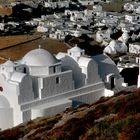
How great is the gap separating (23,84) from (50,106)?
1846 millimetres

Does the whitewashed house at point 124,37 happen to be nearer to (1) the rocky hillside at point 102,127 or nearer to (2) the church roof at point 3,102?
(2) the church roof at point 3,102

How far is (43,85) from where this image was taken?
86.5 feet

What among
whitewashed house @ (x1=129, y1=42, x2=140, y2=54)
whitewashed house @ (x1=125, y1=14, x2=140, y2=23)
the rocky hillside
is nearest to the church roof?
the rocky hillside

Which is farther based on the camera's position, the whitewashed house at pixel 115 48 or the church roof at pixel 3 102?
the whitewashed house at pixel 115 48

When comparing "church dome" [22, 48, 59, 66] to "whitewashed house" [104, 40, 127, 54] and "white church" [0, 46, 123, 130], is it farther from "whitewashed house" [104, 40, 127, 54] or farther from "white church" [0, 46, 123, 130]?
"whitewashed house" [104, 40, 127, 54]

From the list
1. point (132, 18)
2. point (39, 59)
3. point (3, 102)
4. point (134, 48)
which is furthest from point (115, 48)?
point (3, 102)

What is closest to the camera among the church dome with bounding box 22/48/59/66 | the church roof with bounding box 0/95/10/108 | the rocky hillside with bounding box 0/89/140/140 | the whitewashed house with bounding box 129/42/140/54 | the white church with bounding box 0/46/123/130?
the rocky hillside with bounding box 0/89/140/140

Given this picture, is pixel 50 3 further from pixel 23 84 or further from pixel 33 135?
pixel 33 135

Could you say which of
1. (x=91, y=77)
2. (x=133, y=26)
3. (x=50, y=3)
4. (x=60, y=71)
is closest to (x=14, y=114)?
(x=60, y=71)

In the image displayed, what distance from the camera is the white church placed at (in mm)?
25906

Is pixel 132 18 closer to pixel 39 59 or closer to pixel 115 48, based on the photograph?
pixel 115 48

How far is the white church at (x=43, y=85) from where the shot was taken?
25.9 metres

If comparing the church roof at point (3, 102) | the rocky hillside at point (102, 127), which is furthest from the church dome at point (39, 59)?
the rocky hillside at point (102, 127)

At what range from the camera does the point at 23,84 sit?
84.3ft
